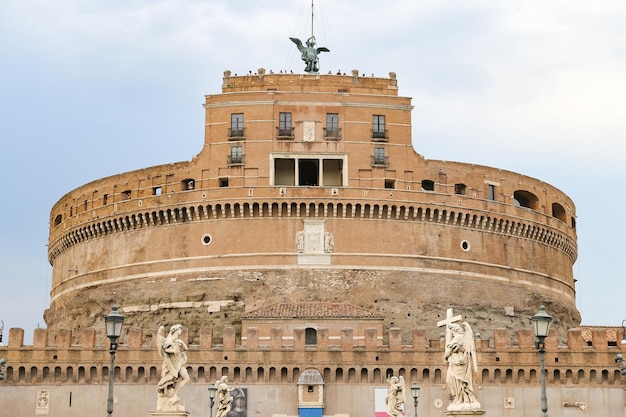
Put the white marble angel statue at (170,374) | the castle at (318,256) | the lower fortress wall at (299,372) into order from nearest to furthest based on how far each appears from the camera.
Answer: the white marble angel statue at (170,374), the lower fortress wall at (299,372), the castle at (318,256)

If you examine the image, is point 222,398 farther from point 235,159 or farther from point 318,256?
point 235,159

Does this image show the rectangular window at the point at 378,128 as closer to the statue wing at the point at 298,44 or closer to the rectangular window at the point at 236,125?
the rectangular window at the point at 236,125

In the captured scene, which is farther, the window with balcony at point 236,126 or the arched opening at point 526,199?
the arched opening at point 526,199

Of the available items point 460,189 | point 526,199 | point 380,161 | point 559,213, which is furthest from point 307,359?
point 559,213

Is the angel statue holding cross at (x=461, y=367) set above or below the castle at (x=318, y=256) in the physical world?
below

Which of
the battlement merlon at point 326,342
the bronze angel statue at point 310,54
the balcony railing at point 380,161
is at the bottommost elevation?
the battlement merlon at point 326,342

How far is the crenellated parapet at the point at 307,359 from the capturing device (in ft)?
149

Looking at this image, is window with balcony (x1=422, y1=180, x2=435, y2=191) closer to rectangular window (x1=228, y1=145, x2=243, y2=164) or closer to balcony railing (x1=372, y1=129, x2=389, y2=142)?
balcony railing (x1=372, y1=129, x2=389, y2=142)

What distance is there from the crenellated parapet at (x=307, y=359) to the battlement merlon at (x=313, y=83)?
14.0 m

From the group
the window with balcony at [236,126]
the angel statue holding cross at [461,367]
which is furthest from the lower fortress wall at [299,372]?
the angel statue holding cross at [461,367]

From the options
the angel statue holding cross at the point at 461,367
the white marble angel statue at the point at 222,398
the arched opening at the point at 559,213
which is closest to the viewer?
the angel statue holding cross at the point at 461,367

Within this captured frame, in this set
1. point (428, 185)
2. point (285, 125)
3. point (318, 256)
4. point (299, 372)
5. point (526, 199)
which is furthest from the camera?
point (526, 199)

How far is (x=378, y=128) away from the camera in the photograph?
53.4 metres

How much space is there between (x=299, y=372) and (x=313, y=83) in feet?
52.6
